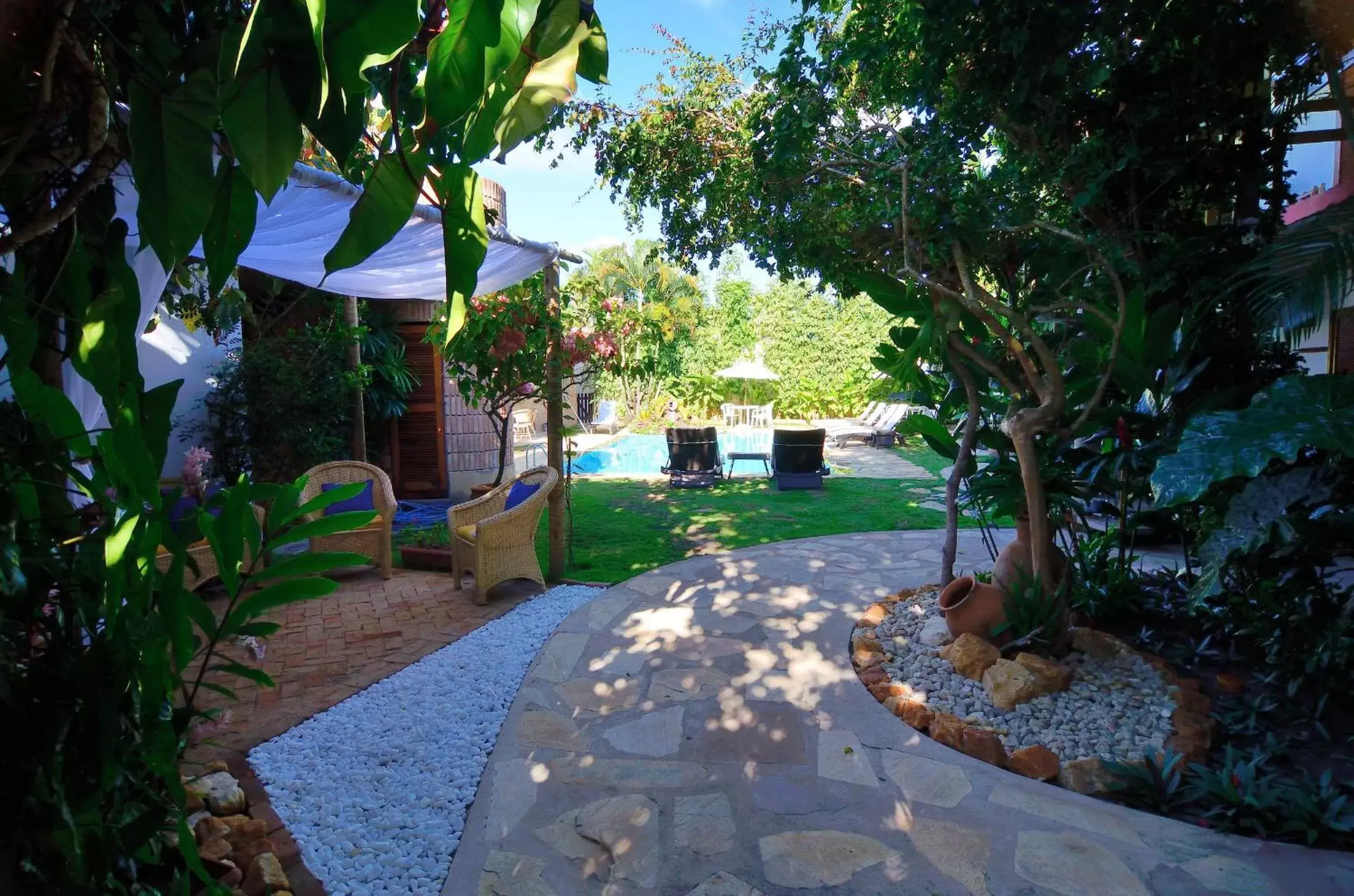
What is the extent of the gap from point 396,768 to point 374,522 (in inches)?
121

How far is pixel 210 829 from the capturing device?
2.29 meters

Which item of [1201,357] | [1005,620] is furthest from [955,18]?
[1005,620]

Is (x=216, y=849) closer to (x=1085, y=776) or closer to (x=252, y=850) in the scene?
(x=252, y=850)

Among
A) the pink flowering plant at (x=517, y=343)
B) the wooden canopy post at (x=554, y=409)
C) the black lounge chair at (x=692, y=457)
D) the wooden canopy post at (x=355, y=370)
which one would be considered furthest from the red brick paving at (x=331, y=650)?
the black lounge chair at (x=692, y=457)

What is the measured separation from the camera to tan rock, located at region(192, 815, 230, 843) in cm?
222

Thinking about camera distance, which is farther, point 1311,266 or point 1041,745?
point 1041,745

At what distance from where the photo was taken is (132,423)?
863 millimetres

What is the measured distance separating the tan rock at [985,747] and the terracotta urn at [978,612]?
0.80m

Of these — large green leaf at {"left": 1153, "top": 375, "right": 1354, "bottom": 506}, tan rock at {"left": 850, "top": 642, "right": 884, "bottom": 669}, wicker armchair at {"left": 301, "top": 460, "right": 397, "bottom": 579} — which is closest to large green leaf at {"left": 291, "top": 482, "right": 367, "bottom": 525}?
large green leaf at {"left": 1153, "top": 375, "right": 1354, "bottom": 506}

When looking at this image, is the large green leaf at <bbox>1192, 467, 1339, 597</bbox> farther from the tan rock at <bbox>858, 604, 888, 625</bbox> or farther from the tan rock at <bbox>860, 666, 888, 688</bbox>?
the tan rock at <bbox>858, 604, 888, 625</bbox>

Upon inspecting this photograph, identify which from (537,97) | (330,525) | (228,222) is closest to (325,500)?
(330,525)

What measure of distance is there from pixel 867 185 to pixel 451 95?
167 inches

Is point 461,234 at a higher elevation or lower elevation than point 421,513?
higher

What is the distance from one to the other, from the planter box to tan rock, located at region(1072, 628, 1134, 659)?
4.49 m
